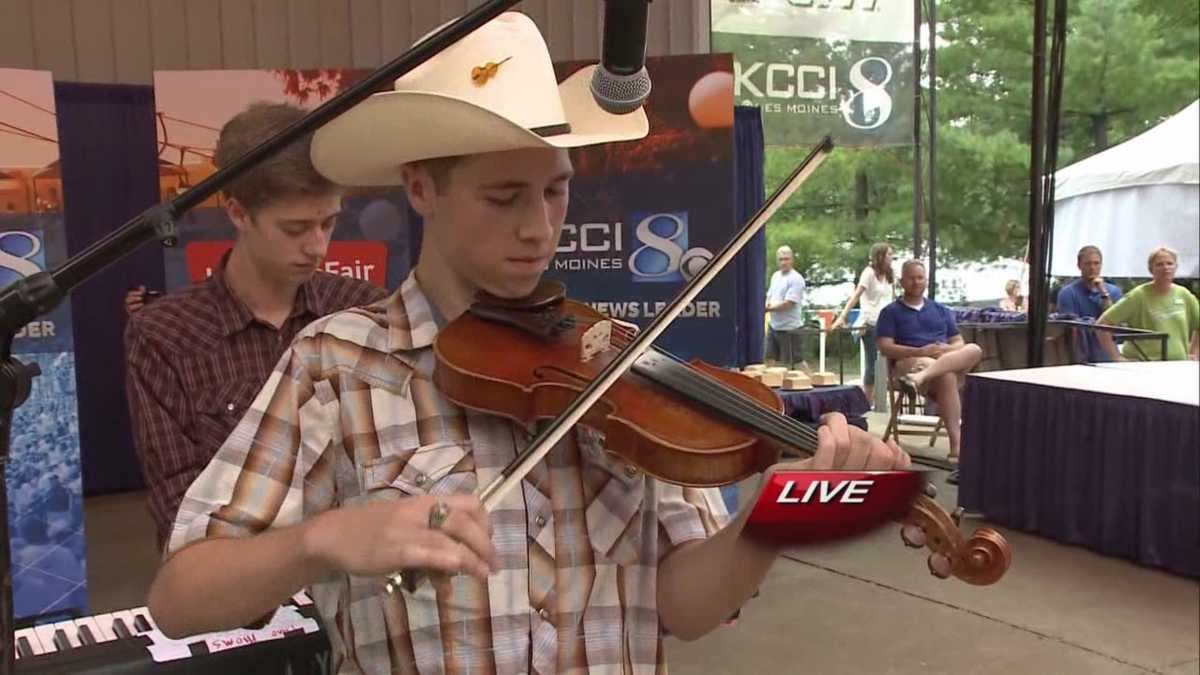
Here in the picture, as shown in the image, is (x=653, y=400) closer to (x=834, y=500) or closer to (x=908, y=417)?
(x=834, y=500)

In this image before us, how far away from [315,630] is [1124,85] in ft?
17.1

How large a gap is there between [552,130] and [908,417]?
6.33 m

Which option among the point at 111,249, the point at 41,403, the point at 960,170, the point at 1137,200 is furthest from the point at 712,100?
the point at 960,170

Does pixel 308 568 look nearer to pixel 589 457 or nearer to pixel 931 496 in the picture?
pixel 589 457

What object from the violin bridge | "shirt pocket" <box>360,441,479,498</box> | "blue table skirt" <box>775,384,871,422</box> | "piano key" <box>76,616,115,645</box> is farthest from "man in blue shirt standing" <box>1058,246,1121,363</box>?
"shirt pocket" <box>360,441,479,498</box>

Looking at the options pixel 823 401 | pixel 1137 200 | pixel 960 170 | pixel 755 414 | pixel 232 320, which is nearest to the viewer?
pixel 755 414

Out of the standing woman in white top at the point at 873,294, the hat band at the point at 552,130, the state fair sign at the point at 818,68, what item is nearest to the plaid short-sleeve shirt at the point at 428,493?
the hat band at the point at 552,130

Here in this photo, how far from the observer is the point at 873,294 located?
902 cm

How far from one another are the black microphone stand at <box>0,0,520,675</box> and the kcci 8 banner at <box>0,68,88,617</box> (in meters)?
2.97

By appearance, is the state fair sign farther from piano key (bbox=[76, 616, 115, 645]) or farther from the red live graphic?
the red live graphic

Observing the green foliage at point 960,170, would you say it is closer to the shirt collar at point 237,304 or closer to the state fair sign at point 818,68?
the state fair sign at point 818,68

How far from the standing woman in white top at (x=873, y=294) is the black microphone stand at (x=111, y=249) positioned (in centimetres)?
828

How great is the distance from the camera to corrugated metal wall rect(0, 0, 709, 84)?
5781mm

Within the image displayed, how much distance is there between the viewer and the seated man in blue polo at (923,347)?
254 inches
